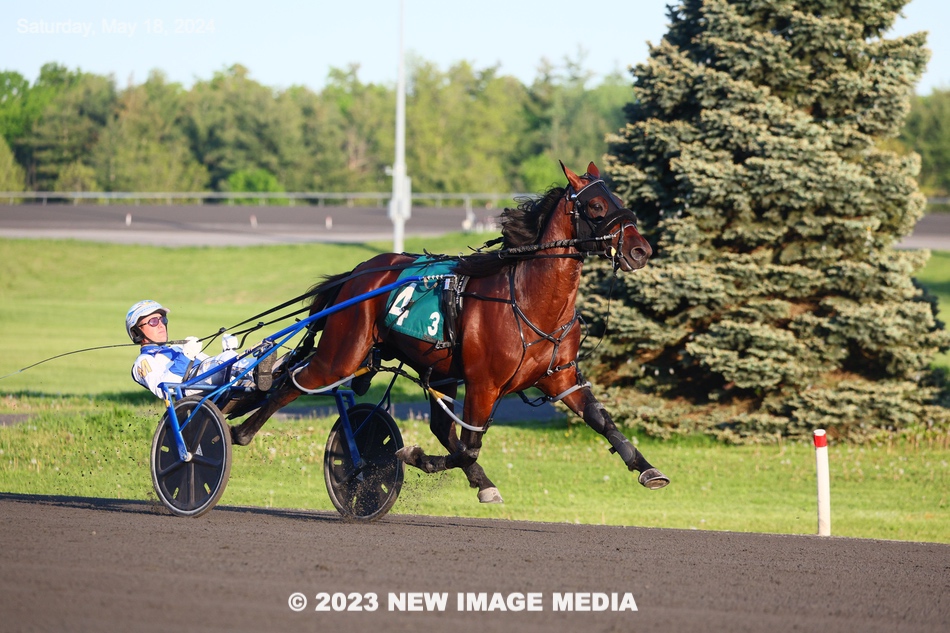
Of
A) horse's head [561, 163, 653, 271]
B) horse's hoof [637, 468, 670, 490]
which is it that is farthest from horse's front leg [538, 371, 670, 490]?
horse's head [561, 163, 653, 271]

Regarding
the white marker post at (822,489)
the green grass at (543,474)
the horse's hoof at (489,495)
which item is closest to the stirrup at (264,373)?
the green grass at (543,474)

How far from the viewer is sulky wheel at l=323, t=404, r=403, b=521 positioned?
7.93 metres

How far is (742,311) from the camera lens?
45.8 ft

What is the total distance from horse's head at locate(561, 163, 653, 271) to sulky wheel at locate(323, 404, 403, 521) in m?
1.97

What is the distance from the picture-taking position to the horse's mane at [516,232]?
736 centimetres

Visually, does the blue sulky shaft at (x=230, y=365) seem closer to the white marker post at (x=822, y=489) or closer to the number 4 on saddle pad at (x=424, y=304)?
the number 4 on saddle pad at (x=424, y=304)

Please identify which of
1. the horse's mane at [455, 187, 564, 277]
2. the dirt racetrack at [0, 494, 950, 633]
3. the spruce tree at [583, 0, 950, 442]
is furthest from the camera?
the spruce tree at [583, 0, 950, 442]

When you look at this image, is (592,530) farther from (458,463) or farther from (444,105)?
(444,105)

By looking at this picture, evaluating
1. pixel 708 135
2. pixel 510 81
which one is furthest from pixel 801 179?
pixel 510 81

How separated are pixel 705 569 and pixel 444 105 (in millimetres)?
63310

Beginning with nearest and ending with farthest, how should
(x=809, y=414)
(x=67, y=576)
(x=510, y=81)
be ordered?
(x=67, y=576), (x=809, y=414), (x=510, y=81)

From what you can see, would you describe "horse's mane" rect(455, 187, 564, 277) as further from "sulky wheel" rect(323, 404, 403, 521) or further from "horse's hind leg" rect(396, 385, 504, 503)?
"sulky wheel" rect(323, 404, 403, 521)

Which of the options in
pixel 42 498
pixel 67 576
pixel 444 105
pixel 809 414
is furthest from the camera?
pixel 444 105

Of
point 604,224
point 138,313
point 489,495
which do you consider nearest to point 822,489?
point 489,495
